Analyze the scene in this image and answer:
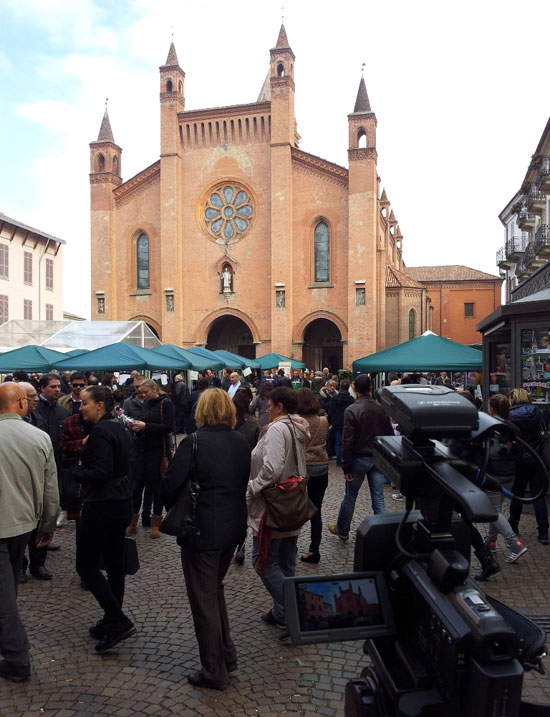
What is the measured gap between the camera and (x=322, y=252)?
3011 centimetres

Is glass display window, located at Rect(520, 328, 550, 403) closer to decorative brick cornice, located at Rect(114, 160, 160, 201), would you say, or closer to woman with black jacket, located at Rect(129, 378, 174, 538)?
woman with black jacket, located at Rect(129, 378, 174, 538)

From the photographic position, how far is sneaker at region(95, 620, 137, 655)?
13.1 ft

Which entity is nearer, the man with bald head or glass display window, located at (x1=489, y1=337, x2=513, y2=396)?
the man with bald head

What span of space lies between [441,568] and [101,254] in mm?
32068

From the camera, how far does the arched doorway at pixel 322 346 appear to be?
108 ft

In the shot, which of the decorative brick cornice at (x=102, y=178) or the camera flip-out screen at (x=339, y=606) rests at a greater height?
the decorative brick cornice at (x=102, y=178)

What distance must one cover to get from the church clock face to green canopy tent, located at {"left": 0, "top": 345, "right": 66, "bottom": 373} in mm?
17991

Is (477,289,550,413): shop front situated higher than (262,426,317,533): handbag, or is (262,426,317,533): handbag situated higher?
(477,289,550,413): shop front

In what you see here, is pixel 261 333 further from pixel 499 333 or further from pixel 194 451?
pixel 194 451

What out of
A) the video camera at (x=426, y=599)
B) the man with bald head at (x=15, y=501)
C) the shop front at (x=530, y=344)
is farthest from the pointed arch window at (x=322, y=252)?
the video camera at (x=426, y=599)

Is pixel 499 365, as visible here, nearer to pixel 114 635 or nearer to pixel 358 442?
pixel 358 442

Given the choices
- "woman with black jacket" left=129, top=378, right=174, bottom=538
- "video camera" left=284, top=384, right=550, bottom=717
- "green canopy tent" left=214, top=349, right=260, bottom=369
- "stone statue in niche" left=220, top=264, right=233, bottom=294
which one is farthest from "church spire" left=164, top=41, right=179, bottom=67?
"video camera" left=284, top=384, right=550, bottom=717

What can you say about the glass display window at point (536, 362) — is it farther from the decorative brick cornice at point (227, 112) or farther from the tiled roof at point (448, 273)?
the tiled roof at point (448, 273)

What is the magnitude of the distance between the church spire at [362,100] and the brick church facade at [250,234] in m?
0.07
